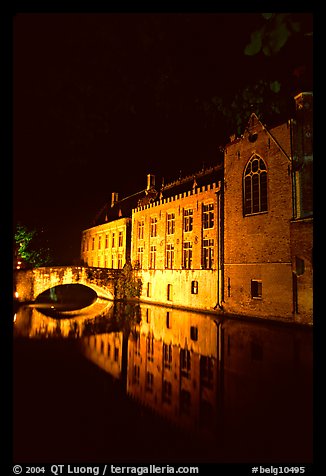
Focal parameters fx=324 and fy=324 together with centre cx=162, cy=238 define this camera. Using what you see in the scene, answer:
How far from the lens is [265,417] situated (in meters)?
5.71

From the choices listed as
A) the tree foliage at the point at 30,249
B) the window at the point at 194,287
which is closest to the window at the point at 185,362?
the window at the point at 194,287

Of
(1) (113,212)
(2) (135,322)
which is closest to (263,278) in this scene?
(2) (135,322)

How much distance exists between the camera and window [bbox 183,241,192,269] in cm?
2600

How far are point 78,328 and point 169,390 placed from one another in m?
10.3

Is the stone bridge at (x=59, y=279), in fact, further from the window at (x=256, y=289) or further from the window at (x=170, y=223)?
the window at (x=256, y=289)

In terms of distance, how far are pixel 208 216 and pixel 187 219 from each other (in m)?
2.86

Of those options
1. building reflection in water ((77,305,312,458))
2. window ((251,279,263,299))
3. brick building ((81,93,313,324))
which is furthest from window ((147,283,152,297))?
building reflection in water ((77,305,312,458))

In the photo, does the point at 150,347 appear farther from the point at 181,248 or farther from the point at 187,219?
the point at 187,219

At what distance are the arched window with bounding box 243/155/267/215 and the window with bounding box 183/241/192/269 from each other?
7017 millimetres

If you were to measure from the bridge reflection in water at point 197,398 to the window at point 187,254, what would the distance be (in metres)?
12.0

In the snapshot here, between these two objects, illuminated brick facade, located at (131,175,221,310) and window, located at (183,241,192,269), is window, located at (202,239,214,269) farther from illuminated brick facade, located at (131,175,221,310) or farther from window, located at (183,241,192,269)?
window, located at (183,241,192,269)

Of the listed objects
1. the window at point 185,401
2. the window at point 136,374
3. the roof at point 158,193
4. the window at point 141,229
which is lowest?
the window at point 136,374

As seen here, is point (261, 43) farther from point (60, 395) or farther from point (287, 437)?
point (60, 395)

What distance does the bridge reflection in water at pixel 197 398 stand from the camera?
15.3 feet
